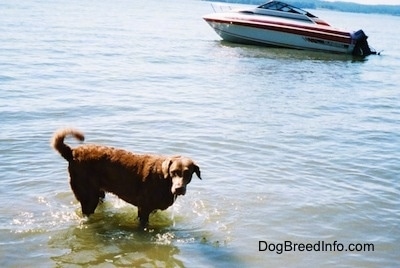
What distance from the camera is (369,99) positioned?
18375 millimetres

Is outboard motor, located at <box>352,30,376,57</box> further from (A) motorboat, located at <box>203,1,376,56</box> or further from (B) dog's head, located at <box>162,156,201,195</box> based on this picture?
(B) dog's head, located at <box>162,156,201,195</box>

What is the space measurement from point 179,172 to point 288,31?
87.7 feet

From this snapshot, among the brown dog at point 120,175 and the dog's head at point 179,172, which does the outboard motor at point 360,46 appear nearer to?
the brown dog at point 120,175

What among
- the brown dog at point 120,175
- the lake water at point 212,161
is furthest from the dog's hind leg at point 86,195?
the lake water at point 212,161

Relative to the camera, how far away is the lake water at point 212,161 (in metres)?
6.59

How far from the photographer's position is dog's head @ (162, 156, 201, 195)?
6078mm

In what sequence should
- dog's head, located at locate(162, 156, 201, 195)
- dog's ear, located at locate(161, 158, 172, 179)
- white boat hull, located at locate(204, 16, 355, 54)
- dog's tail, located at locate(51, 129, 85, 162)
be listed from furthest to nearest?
white boat hull, located at locate(204, 16, 355, 54), dog's tail, located at locate(51, 129, 85, 162), dog's ear, located at locate(161, 158, 172, 179), dog's head, located at locate(162, 156, 201, 195)

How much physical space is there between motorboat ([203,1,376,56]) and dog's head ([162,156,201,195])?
1044 inches

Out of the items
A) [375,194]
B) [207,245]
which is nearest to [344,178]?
[375,194]

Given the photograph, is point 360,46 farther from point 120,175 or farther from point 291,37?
point 120,175

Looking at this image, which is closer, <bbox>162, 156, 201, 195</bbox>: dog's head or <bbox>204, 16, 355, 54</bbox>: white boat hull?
<bbox>162, 156, 201, 195</bbox>: dog's head

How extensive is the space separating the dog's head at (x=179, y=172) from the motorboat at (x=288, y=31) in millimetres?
26507

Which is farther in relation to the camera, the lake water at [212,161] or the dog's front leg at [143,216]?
the dog's front leg at [143,216]

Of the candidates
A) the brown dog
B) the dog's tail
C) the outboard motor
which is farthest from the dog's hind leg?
the outboard motor
